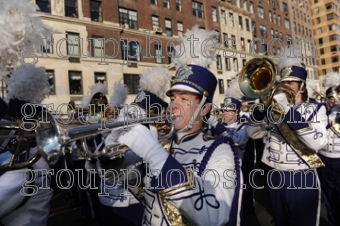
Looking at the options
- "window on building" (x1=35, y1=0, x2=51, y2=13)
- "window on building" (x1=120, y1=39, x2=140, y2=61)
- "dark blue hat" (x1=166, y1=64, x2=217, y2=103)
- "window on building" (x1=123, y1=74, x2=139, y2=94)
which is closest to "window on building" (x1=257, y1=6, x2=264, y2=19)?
"window on building" (x1=120, y1=39, x2=140, y2=61)

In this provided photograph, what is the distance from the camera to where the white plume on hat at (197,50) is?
8.86 ft

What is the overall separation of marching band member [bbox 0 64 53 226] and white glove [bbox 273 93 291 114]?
8.07ft

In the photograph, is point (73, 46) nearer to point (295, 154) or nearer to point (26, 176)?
point (295, 154)

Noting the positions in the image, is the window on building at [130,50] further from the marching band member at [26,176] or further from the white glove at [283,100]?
the white glove at [283,100]

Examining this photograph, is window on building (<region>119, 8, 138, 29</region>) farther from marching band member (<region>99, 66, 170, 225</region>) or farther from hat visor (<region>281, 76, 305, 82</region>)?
hat visor (<region>281, 76, 305, 82</region>)

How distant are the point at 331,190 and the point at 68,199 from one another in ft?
20.5

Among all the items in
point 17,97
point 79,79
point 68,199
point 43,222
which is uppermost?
point 79,79

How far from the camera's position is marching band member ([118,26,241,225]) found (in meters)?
1.73

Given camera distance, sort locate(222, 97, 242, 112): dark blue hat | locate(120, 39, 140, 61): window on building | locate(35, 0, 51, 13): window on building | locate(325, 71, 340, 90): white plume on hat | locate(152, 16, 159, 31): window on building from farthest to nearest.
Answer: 1. locate(152, 16, 159, 31): window on building
2. locate(120, 39, 140, 61): window on building
3. locate(35, 0, 51, 13): window on building
4. locate(222, 97, 242, 112): dark blue hat
5. locate(325, 71, 340, 90): white plume on hat

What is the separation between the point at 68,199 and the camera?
25.4ft

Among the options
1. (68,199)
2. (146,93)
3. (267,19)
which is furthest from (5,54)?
(267,19)

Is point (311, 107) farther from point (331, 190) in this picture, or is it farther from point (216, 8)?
point (216, 8)

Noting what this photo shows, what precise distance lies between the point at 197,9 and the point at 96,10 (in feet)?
42.6

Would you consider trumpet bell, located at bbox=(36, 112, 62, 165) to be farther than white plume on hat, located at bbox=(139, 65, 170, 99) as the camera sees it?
No
